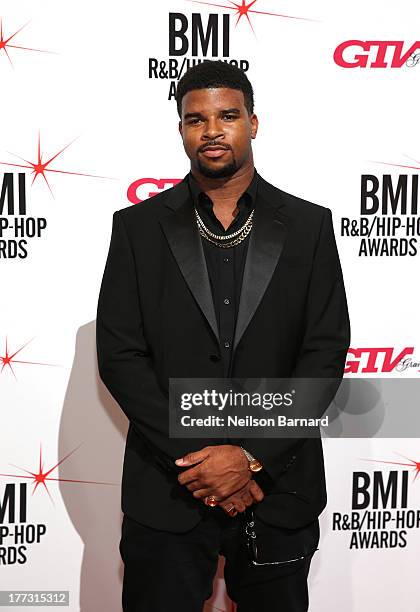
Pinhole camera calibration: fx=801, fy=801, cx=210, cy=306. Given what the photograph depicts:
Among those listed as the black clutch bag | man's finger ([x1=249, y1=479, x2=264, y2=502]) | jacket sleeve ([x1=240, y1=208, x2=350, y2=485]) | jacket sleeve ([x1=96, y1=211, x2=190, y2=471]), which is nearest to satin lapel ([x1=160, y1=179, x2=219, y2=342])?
jacket sleeve ([x1=96, y1=211, x2=190, y2=471])

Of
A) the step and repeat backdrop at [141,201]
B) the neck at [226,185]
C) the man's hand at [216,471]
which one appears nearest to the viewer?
the man's hand at [216,471]

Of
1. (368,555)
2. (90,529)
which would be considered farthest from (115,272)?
(368,555)

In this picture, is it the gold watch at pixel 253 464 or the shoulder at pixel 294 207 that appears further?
the shoulder at pixel 294 207

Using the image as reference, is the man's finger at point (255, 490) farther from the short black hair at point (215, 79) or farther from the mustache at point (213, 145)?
the short black hair at point (215, 79)

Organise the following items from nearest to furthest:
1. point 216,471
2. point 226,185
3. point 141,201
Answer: point 216,471 < point 226,185 < point 141,201

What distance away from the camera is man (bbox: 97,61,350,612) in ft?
5.95

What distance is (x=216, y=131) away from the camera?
5.88 ft

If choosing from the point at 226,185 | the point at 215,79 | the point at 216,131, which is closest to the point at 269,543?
the point at 226,185

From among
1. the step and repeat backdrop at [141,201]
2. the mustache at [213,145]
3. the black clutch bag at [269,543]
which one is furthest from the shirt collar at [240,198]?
the black clutch bag at [269,543]

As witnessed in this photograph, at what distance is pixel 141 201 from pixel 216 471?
85 centimetres

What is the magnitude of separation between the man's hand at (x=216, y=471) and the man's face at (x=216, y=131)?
2.07ft

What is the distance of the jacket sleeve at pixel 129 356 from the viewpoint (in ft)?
5.91

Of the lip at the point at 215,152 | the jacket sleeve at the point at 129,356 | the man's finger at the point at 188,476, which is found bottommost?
the man's finger at the point at 188,476

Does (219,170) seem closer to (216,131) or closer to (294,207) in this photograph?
(216,131)
